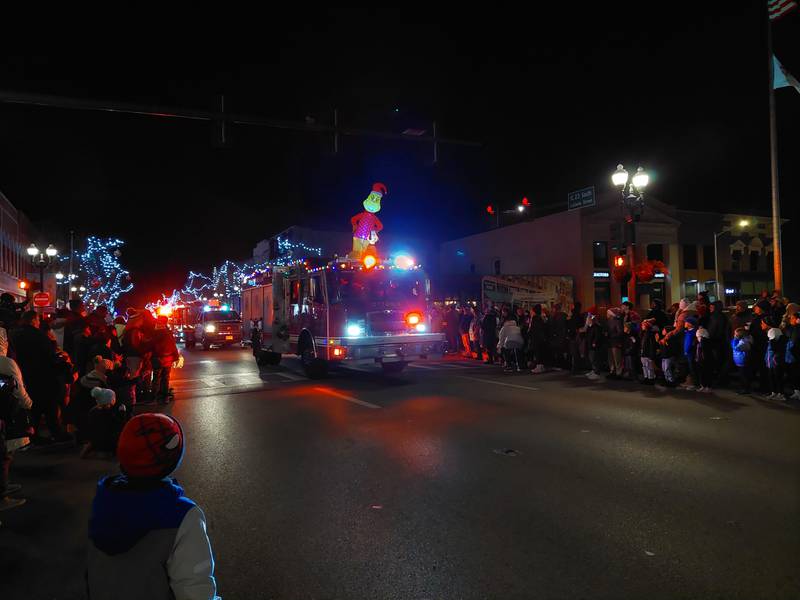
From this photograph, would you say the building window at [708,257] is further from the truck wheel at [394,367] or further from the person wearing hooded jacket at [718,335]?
the truck wheel at [394,367]

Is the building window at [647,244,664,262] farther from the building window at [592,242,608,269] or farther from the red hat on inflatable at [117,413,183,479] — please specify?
the red hat on inflatable at [117,413,183,479]

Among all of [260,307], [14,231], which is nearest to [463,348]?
[260,307]

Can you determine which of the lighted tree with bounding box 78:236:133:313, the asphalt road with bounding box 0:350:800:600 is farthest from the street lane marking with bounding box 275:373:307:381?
the lighted tree with bounding box 78:236:133:313

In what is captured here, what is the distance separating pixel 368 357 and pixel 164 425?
10876 millimetres

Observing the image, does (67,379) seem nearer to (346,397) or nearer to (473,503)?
(346,397)

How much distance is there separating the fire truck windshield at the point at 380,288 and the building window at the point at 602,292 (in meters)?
25.3

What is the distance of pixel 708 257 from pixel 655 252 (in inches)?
184

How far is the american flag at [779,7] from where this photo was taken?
48.7 feet

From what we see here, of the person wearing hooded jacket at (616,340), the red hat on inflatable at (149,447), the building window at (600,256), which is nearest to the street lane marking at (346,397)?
the person wearing hooded jacket at (616,340)

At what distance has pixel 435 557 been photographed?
399 centimetres

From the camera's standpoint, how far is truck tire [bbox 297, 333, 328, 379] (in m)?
14.1

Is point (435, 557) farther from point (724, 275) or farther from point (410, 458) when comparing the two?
point (724, 275)

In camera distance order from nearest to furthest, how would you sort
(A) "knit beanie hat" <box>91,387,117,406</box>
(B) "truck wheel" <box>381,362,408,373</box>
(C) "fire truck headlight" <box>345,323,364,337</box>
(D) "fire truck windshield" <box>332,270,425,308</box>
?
(A) "knit beanie hat" <box>91,387,117,406</box> → (C) "fire truck headlight" <box>345,323,364,337</box> → (D) "fire truck windshield" <box>332,270,425,308</box> → (B) "truck wheel" <box>381,362,408,373</box>

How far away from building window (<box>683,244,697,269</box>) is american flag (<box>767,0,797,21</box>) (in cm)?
2594
